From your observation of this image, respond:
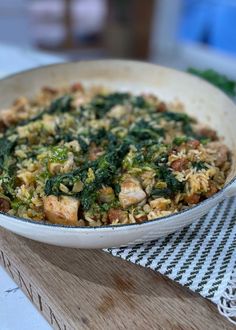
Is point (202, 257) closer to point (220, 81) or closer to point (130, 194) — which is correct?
point (130, 194)

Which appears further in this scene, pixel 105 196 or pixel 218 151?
pixel 218 151

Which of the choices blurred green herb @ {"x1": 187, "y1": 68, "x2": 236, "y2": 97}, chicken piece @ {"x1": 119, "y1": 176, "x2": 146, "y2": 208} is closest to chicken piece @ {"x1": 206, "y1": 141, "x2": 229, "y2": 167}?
chicken piece @ {"x1": 119, "y1": 176, "x2": 146, "y2": 208}

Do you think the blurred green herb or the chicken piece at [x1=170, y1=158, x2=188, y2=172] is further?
the blurred green herb

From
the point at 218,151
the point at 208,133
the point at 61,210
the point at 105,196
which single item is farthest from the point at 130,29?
the point at 61,210

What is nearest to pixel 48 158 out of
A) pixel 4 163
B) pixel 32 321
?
pixel 4 163

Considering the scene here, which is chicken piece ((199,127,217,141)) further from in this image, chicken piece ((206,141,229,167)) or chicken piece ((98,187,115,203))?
chicken piece ((98,187,115,203))
